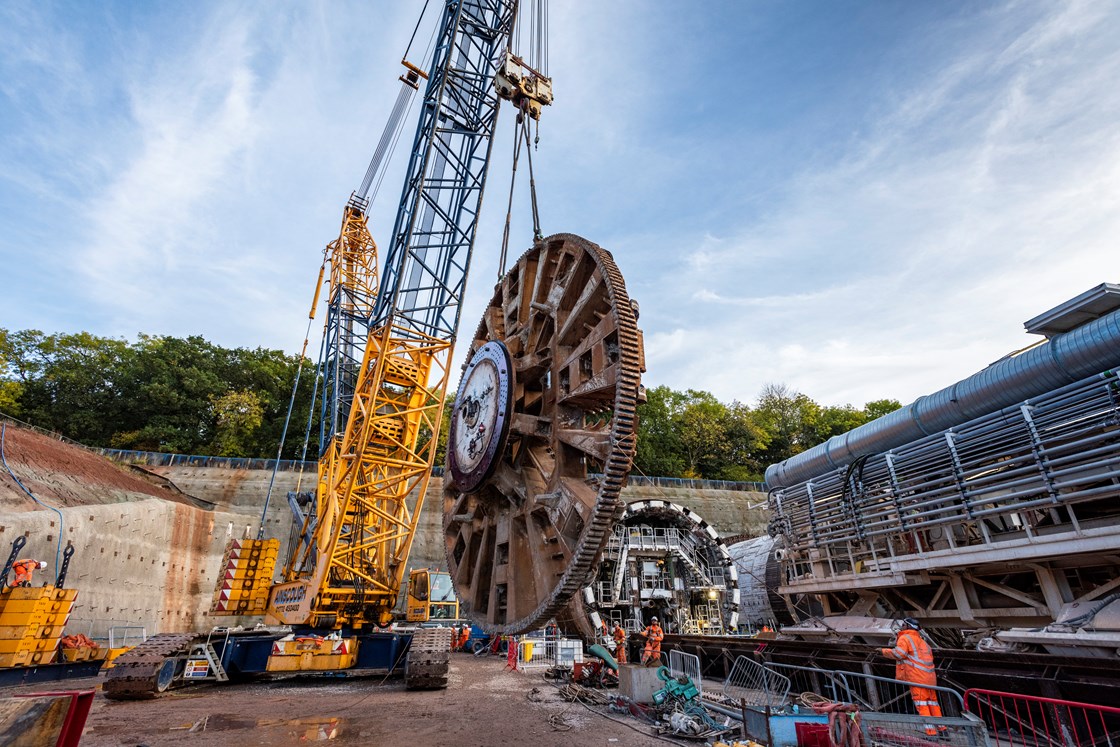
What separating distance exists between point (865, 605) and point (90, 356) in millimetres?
57924

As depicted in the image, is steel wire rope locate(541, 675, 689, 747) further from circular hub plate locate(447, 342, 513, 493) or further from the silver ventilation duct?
the silver ventilation duct

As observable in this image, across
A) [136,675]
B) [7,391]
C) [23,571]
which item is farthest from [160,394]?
[136,675]

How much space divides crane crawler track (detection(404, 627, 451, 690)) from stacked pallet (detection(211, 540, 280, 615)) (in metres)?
5.17

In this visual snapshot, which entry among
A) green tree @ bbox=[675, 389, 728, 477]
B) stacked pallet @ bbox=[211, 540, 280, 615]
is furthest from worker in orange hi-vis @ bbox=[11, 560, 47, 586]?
green tree @ bbox=[675, 389, 728, 477]

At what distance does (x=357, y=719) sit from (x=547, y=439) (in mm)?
6826

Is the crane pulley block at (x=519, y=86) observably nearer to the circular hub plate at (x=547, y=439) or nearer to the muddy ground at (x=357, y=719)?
the circular hub plate at (x=547, y=439)

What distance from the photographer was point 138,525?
75.3 ft

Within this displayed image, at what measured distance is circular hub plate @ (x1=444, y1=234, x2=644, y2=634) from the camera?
162 inches

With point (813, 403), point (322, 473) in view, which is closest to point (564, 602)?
point (322, 473)

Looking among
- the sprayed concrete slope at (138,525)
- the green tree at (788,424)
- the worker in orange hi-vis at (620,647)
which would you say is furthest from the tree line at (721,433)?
the worker in orange hi-vis at (620,647)

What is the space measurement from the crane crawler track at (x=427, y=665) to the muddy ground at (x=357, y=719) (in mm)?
230

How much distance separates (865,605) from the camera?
12.8 metres

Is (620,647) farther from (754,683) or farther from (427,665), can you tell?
(427,665)

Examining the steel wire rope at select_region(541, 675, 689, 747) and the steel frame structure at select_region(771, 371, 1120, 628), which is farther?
the steel frame structure at select_region(771, 371, 1120, 628)
